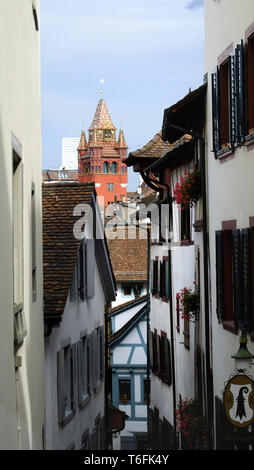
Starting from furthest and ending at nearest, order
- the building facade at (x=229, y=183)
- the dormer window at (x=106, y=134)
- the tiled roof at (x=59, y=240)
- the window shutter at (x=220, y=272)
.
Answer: the dormer window at (x=106, y=134), the tiled roof at (x=59, y=240), the window shutter at (x=220, y=272), the building facade at (x=229, y=183)

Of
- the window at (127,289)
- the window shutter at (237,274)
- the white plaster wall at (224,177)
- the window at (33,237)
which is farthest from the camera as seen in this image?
the window at (127,289)

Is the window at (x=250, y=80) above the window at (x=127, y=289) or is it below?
above

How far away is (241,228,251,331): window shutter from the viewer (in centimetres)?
1163

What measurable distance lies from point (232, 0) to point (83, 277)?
8989 millimetres

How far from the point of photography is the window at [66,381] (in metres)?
16.8

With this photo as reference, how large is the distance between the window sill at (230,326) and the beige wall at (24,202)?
2370 millimetres

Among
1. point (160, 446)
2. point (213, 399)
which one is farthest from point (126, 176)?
point (213, 399)

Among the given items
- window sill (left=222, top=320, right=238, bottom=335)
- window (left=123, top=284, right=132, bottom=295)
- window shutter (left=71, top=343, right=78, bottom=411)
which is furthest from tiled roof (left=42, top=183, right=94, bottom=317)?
window (left=123, top=284, right=132, bottom=295)

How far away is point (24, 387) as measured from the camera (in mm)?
9398

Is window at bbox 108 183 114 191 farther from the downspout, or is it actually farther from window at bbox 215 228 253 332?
window at bbox 215 228 253 332

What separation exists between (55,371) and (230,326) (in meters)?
4.45

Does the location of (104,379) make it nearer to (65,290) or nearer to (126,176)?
(65,290)

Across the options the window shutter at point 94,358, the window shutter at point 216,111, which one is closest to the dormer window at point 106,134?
the window shutter at point 94,358

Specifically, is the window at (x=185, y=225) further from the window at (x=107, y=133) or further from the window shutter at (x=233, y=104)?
the window at (x=107, y=133)
